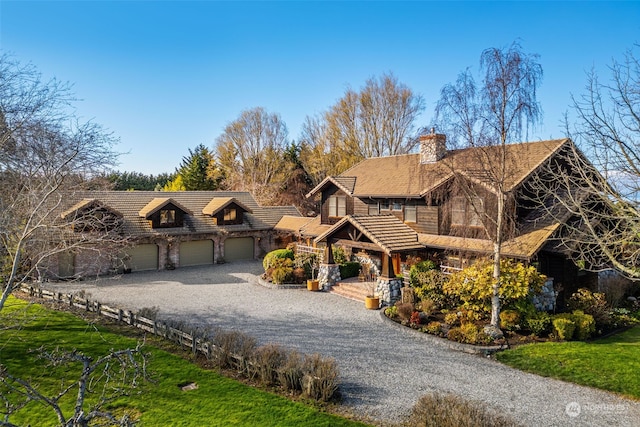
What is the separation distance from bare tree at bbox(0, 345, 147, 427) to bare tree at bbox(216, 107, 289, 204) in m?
37.4

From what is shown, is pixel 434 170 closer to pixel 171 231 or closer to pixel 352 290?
pixel 352 290

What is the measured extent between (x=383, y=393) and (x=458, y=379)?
2371 mm

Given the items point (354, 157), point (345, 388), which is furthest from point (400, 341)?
point (354, 157)

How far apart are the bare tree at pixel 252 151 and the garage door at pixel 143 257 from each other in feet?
68.6

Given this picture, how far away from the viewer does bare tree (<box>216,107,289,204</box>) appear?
49.1m

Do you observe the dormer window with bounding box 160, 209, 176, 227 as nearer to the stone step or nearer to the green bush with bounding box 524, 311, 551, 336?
the stone step

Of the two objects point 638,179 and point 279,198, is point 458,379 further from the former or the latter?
point 279,198

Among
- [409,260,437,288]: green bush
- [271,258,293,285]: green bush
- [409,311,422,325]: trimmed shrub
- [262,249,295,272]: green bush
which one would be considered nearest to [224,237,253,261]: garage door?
[262,249,295,272]: green bush

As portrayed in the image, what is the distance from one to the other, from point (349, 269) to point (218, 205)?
12.3 meters

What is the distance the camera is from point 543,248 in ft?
56.6

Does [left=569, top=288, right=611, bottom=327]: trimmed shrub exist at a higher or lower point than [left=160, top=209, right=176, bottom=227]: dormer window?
lower

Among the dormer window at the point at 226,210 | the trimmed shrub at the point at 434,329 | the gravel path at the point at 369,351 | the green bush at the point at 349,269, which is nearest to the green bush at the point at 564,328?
the gravel path at the point at 369,351

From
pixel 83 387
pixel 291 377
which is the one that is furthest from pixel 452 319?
pixel 83 387

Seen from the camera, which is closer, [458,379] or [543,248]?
[458,379]
